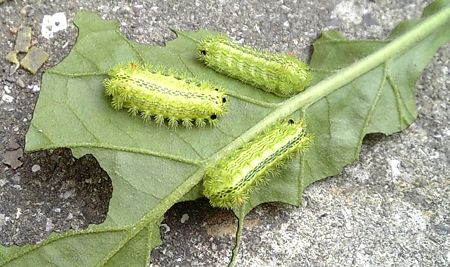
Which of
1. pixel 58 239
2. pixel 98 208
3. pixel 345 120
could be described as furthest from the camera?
pixel 345 120

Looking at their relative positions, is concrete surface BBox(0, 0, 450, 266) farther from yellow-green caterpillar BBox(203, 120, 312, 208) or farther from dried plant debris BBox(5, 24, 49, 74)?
yellow-green caterpillar BBox(203, 120, 312, 208)

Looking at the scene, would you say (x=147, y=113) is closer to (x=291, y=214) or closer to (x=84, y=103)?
(x=84, y=103)

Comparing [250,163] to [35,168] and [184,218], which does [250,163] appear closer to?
[184,218]

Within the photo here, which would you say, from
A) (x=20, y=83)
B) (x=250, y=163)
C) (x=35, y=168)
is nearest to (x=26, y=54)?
(x=20, y=83)

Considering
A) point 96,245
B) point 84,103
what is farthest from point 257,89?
point 96,245

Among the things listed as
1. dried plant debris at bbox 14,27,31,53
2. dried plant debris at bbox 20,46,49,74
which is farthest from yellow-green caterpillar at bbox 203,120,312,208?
dried plant debris at bbox 14,27,31,53

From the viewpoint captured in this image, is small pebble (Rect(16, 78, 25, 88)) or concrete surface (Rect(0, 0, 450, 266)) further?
small pebble (Rect(16, 78, 25, 88))
